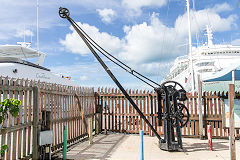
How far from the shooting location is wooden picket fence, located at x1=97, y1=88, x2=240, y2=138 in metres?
9.25

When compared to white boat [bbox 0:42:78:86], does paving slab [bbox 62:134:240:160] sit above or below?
below

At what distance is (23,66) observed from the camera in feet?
49.2

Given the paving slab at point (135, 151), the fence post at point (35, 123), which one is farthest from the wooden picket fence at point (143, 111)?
the fence post at point (35, 123)

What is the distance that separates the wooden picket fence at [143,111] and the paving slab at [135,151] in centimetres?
133

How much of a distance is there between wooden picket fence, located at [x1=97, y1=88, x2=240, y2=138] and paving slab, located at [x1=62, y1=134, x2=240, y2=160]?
1.33 metres

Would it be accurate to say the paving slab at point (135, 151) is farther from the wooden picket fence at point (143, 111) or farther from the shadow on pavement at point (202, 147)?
the wooden picket fence at point (143, 111)

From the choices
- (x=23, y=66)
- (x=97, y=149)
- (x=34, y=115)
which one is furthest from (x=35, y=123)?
(x=23, y=66)

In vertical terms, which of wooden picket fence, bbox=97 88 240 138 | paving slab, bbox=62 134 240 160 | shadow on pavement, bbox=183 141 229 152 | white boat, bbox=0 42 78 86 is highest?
white boat, bbox=0 42 78 86

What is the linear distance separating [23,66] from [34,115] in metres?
10.7

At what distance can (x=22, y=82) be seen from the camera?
5266 mm

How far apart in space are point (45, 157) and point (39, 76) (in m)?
12.6

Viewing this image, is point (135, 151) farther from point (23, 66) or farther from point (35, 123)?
point (23, 66)

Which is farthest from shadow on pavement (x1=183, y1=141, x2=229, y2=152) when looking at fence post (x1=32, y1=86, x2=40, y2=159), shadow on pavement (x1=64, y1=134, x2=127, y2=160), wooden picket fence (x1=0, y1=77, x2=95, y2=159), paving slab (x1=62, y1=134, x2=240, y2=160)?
fence post (x1=32, y1=86, x2=40, y2=159)

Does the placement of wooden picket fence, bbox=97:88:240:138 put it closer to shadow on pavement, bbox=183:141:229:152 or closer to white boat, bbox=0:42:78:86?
shadow on pavement, bbox=183:141:229:152
